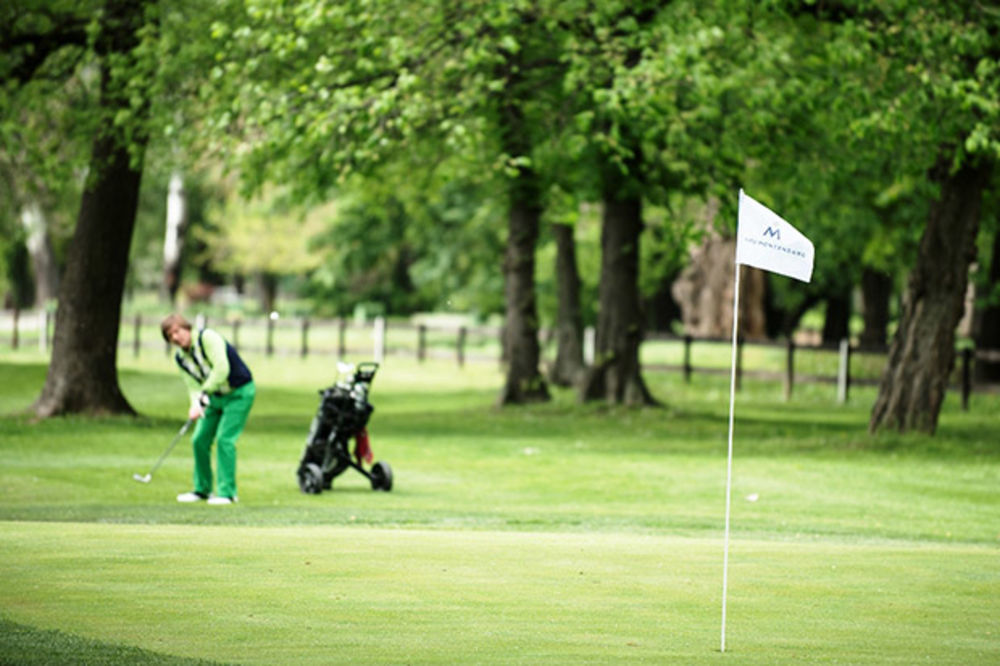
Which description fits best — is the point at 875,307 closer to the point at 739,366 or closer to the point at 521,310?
the point at 739,366

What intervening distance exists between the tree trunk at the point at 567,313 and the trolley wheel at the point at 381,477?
18951 millimetres

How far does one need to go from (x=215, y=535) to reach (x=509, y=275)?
21129 mm

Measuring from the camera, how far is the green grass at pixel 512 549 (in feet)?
29.1

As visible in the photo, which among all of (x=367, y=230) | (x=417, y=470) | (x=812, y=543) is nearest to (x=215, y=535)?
(x=812, y=543)

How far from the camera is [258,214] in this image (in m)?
68.2

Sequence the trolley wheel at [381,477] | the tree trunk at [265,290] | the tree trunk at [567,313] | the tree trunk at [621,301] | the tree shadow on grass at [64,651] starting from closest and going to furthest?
the tree shadow on grass at [64,651] → the trolley wheel at [381,477] → the tree trunk at [621,301] → the tree trunk at [567,313] → the tree trunk at [265,290]

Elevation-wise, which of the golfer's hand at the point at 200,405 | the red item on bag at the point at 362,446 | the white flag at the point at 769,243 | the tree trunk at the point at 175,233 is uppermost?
the tree trunk at the point at 175,233

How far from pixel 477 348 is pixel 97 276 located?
3211 cm

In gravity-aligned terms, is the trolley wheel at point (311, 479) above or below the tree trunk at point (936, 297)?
below

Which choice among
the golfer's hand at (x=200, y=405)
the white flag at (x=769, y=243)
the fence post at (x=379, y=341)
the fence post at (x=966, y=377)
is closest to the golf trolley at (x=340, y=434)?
the golfer's hand at (x=200, y=405)

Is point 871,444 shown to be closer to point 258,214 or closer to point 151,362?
point 151,362

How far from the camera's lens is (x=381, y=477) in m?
19.1

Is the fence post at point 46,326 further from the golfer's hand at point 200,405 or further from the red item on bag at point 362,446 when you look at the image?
the golfer's hand at point 200,405

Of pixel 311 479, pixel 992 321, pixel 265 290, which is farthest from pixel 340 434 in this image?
pixel 265 290
